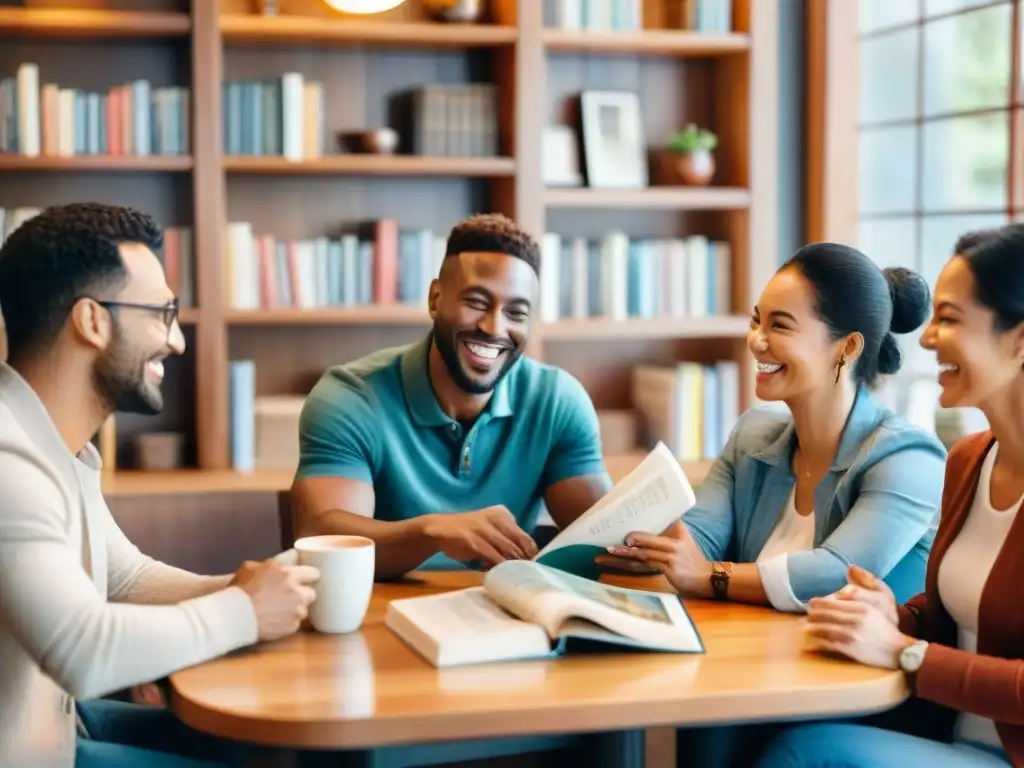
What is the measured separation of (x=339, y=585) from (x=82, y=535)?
31 centimetres

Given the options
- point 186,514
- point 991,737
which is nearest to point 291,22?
point 186,514

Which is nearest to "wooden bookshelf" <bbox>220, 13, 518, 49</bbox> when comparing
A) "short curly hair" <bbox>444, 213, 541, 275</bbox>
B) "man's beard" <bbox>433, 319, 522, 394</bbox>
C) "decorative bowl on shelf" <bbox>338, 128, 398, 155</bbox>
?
"decorative bowl on shelf" <bbox>338, 128, 398, 155</bbox>

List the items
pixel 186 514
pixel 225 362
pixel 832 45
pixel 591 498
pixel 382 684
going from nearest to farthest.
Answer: pixel 382 684 < pixel 591 498 < pixel 186 514 < pixel 225 362 < pixel 832 45

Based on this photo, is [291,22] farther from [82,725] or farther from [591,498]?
[82,725]

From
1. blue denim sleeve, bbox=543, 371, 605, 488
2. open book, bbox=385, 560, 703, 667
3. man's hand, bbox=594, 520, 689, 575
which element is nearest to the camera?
open book, bbox=385, 560, 703, 667

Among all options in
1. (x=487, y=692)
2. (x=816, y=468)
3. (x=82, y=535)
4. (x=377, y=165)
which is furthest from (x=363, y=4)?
(x=487, y=692)

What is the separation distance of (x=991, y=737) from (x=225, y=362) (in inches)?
104

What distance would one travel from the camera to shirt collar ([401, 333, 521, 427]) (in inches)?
91.9

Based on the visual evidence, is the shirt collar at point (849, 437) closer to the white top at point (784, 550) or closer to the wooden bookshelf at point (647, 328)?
the white top at point (784, 550)

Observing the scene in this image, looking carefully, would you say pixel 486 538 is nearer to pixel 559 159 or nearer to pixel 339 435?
pixel 339 435

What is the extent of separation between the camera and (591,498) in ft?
7.66

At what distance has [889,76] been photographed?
419cm

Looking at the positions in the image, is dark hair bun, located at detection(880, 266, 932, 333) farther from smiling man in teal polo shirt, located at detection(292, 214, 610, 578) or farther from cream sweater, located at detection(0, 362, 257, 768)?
cream sweater, located at detection(0, 362, 257, 768)

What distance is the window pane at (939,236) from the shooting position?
3930 mm
